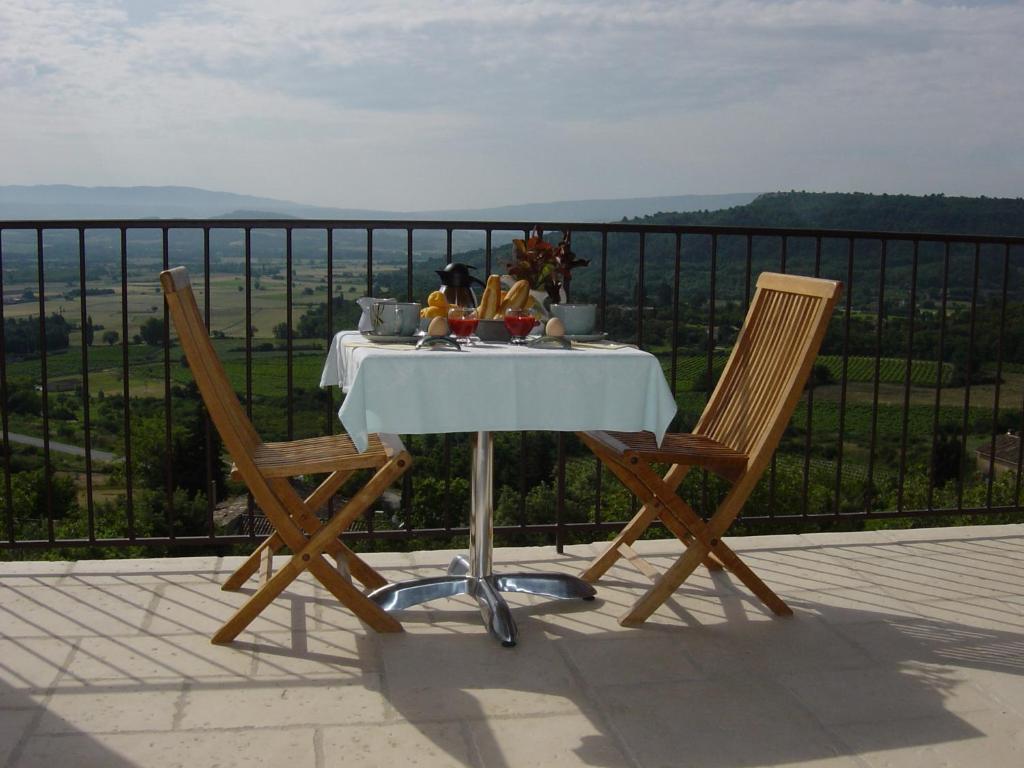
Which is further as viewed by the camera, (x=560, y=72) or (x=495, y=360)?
(x=560, y=72)

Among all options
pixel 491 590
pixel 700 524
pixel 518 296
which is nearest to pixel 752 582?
pixel 700 524

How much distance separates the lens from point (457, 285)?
3143mm

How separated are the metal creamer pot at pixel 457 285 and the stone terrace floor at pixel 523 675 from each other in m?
0.91

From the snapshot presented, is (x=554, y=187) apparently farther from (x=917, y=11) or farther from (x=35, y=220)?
(x=35, y=220)

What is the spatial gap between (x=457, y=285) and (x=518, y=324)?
1.11 feet

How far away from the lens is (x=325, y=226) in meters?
3.51

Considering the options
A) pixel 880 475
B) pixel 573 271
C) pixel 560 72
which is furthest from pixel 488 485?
pixel 880 475

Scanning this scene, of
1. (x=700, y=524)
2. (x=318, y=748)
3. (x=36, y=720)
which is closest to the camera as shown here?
(x=318, y=748)

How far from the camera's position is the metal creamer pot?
10.3 feet

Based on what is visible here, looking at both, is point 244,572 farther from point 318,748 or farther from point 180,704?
point 318,748

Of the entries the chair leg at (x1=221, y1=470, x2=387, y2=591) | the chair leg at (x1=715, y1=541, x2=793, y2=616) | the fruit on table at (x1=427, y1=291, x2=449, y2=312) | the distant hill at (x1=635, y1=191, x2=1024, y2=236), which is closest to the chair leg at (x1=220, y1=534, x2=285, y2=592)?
the chair leg at (x1=221, y1=470, x2=387, y2=591)

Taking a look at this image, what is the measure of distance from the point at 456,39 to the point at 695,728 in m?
14.8

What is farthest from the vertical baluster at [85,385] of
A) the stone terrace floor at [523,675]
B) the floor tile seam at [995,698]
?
the floor tile seam at [995,698]

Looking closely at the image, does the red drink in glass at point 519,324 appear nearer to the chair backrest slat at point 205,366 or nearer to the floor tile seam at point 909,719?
the chair backrest slat at point 205,366
